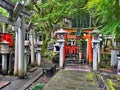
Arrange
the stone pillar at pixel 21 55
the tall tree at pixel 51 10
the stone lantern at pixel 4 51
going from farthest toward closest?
the tall tree at pixel 51 10 < the stone lantern at pixel 4 51 < the stone pillar at pixel 21 55

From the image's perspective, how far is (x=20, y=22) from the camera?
11750 millimetres

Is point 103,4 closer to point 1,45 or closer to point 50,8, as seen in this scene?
point 1,45

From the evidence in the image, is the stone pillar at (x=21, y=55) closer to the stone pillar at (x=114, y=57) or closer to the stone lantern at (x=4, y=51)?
the stone lantern at (x=4, y=51)

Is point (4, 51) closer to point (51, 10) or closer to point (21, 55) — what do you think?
point (21, 55)

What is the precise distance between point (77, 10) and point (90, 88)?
8037mm

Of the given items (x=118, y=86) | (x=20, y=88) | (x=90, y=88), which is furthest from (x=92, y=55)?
(x=20, y=88)

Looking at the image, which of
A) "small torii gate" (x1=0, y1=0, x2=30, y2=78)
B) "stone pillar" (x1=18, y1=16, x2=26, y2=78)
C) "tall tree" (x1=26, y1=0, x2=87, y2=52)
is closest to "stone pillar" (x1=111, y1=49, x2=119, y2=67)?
"tall tree" (x1=26, y1=0, x2=87, y2=52)

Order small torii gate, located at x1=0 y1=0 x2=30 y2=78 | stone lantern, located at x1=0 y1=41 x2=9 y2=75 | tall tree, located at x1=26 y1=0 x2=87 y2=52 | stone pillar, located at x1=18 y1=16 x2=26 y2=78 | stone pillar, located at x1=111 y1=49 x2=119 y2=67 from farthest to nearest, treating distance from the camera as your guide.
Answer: stone pillar, located at x1=111 y1=49 x2=119 y2=67, tall tree, located at x1=26 y1=0 x2=87 y2=52, stone lantern, located at x1=0 y1=41 x2=9 y2=75, stone pillar, located at x1=18 y1=16 x2=26 y2=78, small torii gate, located at x1=0 y1=0 x2=30 y2=78

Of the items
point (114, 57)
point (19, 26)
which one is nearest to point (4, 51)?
point (19, 26)

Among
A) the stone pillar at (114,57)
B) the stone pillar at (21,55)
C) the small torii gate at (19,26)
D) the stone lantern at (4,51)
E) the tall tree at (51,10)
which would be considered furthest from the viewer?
the stone pillar at (114,57)

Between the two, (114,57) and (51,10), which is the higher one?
(51,10)

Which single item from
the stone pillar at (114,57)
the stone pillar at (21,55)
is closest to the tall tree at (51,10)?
the stone pillar at (114,57)

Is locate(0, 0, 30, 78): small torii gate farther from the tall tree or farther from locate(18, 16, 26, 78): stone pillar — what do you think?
the tall tree

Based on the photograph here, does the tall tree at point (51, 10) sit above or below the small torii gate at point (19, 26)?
above
